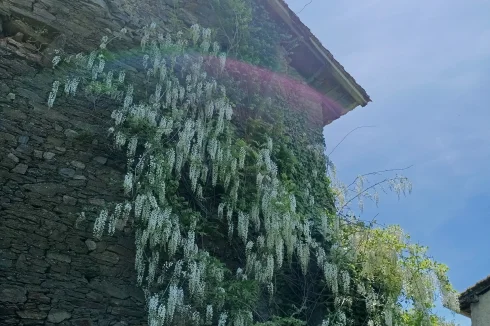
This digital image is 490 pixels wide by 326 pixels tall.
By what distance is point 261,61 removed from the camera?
7.14 m

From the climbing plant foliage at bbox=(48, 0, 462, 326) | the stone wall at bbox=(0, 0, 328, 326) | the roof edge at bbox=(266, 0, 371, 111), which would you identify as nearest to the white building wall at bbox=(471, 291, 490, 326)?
the climbing plant foliage at bbox=(48, 0, 462, 326)

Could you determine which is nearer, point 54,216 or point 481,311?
point 54,216

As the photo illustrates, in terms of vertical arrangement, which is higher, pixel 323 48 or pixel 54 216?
pixel 323 48

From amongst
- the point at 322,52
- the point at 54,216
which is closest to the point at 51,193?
the point at 54,216

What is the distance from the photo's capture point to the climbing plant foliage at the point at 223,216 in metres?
4.61

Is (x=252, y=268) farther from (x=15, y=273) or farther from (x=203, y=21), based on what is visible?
→ (x=203, y=21)

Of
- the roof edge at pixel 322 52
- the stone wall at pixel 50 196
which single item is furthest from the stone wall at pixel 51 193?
the roof edge at pixel 322 52

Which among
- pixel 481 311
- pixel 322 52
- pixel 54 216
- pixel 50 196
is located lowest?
pixel 54 216

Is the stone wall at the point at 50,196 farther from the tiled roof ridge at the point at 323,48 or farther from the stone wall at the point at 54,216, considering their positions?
the tiled roof ridge at the point at 323,48

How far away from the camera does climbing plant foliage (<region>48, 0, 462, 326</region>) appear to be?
461cm

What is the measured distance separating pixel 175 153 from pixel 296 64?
3830 mm

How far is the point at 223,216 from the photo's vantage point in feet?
17.8

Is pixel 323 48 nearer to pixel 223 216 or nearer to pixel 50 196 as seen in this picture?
pixel 223 216

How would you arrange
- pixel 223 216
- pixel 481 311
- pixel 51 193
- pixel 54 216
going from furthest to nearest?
1. pixel 481 311
2. pixel 223 216
3. pixel 51 193
4. pixel 54 216
